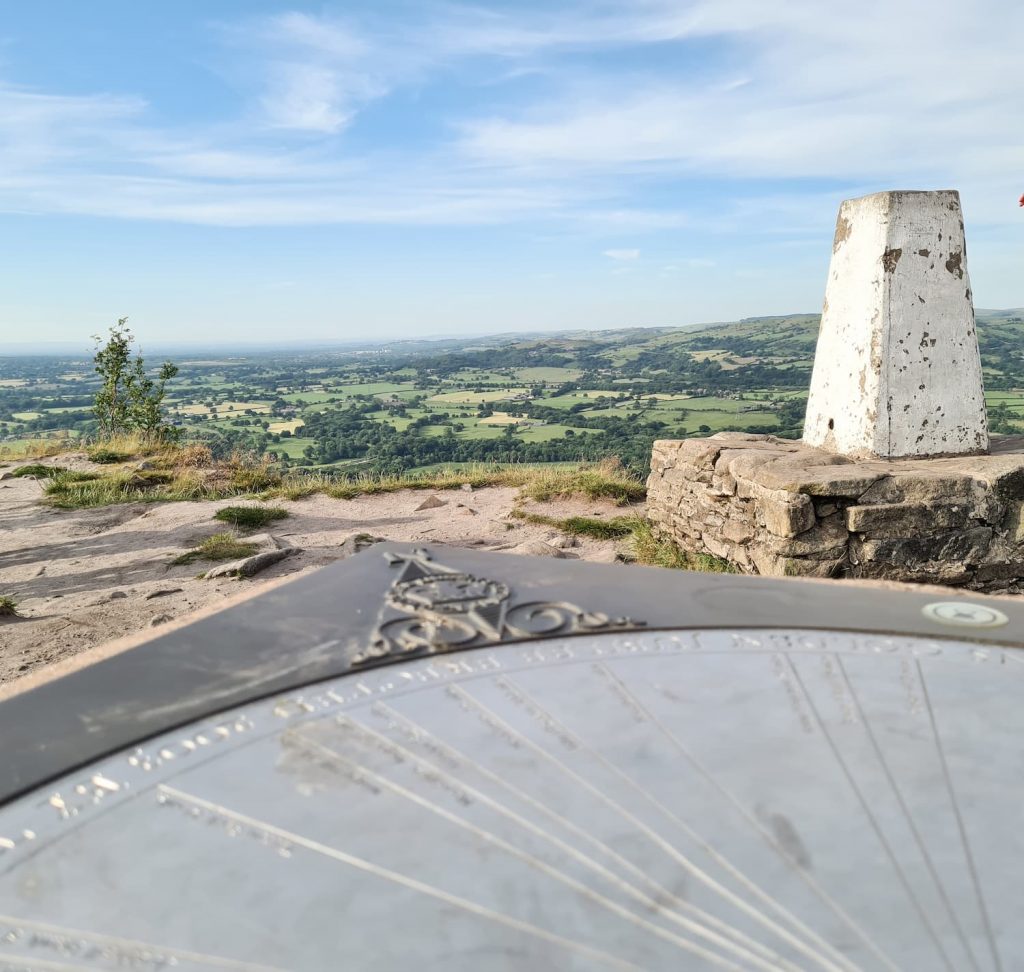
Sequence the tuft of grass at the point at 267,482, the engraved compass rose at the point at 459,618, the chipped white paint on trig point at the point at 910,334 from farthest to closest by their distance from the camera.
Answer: the tuft of grass at the point at 267,482 < the chipped white paint on trig point at the point at 910,334 < the engraved compass rose at the point at 459,618

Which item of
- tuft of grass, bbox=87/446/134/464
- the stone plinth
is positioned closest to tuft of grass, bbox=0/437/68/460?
tuft of grass, bbox=87/446/134/464

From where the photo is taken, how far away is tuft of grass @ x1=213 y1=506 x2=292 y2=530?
8688 mm

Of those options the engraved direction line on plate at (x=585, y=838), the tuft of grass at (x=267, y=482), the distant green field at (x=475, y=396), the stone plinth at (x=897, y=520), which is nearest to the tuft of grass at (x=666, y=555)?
the stone plinth at (x=897, y=520)

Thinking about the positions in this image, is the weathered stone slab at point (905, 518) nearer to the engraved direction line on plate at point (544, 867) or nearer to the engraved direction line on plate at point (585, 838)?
the engraved direction line on plate at point (585, 838)

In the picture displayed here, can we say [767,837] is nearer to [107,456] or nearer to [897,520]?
[897,520]

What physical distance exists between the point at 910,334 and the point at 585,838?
5027mm

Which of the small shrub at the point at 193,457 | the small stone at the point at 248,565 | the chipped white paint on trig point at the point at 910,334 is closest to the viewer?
the chipped white paint on trig point at the point at 910,334

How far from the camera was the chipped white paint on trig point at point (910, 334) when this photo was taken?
5297 mm

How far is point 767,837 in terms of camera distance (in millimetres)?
1181

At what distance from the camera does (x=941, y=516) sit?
4836mm

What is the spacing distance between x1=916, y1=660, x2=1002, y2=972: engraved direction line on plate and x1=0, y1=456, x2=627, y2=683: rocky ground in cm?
445

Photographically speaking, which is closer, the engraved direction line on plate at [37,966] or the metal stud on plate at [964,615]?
the engraved direction line on plate at [37,966]

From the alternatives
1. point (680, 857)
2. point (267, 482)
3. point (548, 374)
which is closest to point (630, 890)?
point (680, 857)

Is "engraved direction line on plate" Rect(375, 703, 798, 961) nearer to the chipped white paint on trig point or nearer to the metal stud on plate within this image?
the metal stud on plate
